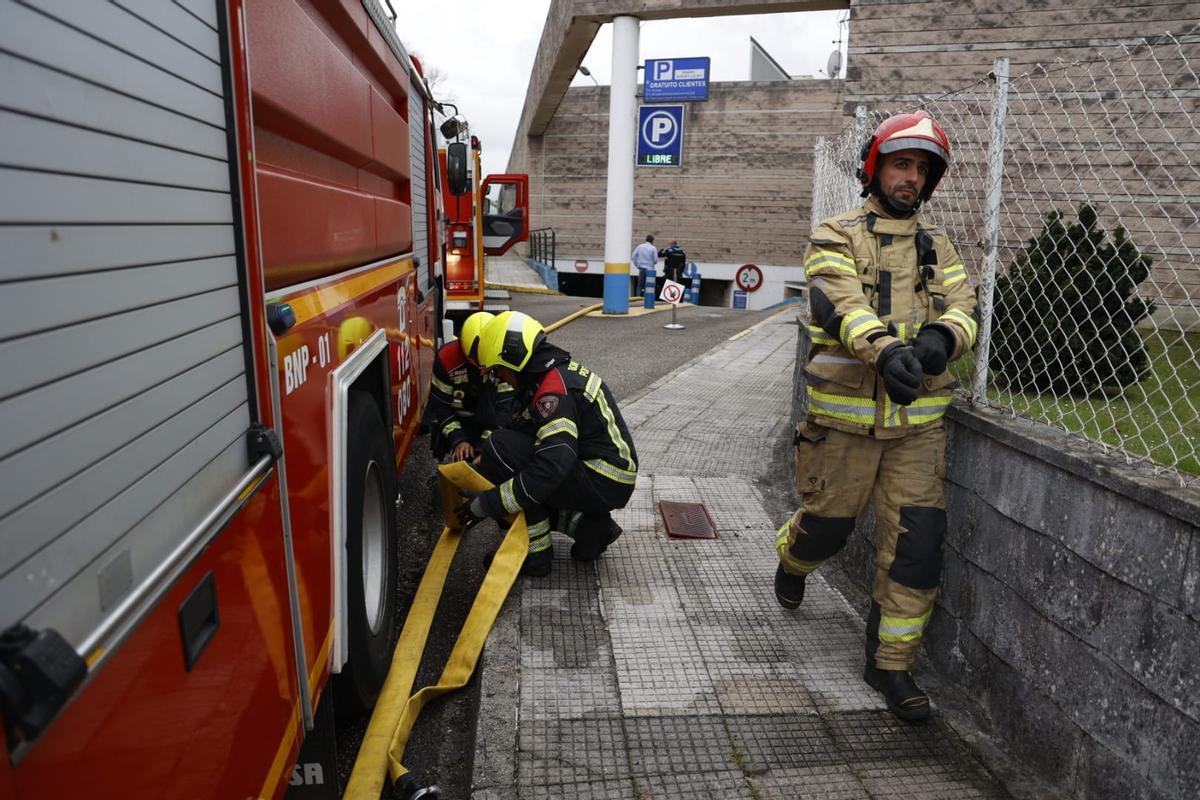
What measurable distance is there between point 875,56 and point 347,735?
8.63 m

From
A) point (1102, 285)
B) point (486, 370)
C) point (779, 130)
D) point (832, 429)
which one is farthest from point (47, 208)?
point (779, 130)

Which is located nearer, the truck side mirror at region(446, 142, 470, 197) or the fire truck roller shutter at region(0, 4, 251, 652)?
the fire truck roller shutter at region(0, 4, 251, 652)

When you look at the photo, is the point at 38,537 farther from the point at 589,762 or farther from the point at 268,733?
the point at 589,762

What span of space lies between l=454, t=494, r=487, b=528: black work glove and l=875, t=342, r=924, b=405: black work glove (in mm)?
1806

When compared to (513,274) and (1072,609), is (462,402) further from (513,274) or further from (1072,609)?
(513,274)

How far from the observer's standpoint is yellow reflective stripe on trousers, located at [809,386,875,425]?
9.64ft

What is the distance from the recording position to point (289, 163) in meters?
2.20

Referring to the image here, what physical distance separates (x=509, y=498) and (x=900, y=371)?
5.60 ft

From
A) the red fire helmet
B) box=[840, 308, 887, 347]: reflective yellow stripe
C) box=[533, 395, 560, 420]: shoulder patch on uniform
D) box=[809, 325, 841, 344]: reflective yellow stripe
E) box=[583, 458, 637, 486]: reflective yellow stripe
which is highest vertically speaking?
the red fire helmet

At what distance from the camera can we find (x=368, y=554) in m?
3.19

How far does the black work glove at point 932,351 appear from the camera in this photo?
106 inches

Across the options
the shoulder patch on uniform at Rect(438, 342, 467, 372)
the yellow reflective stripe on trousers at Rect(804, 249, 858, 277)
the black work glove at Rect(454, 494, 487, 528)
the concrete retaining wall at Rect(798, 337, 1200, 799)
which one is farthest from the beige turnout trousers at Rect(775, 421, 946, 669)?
the shoulder patch on uniform at Rect(438, 342, 467, 372)

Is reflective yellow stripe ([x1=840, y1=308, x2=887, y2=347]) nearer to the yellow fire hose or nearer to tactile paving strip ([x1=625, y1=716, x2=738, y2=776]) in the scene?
tactile paving strip ([x1=625, y1=716, x2=738, y2=776])

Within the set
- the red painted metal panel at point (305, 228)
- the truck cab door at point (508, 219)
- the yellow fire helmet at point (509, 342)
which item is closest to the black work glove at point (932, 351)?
the yellow fire helmet at point (509, 342)
